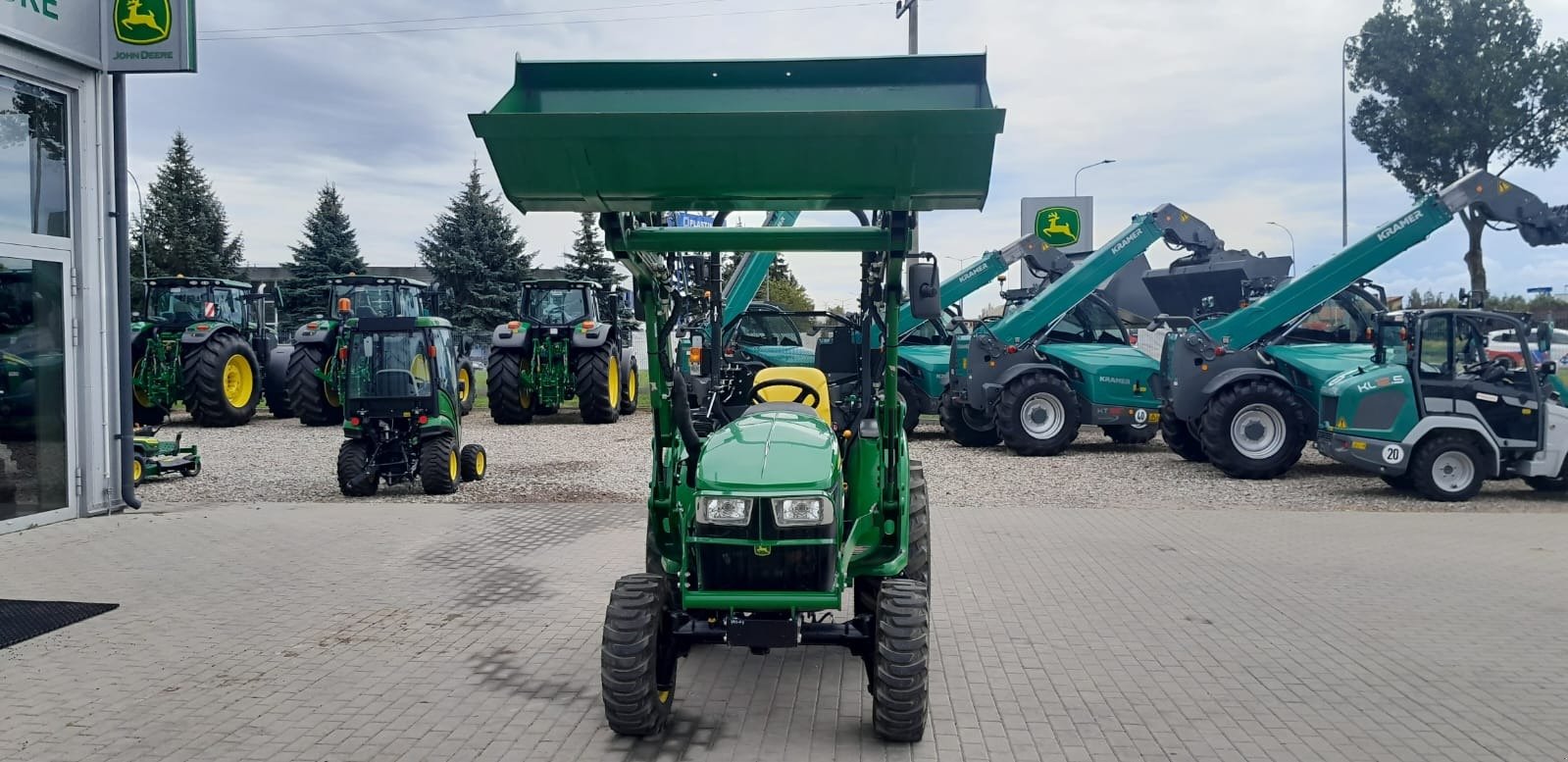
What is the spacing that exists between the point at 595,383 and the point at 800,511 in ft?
50.3

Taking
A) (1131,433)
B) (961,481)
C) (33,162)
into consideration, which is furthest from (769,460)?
(1131,433)

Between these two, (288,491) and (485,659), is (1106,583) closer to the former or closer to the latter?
(485,659)

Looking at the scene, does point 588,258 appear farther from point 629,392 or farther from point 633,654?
Result: point 633,654

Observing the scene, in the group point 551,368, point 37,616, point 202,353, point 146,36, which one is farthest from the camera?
point 551,368

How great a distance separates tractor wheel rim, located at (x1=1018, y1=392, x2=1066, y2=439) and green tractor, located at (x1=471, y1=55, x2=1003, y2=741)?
33.5 ft

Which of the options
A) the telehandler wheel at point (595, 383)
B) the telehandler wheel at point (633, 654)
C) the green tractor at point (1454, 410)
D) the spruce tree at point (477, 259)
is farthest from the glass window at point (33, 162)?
the spruce tree at point (477, 259)

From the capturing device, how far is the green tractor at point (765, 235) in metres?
4.51

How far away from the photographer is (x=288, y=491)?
1242 centimetres

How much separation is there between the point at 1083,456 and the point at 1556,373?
5.54 metres

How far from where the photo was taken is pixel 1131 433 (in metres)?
16.4

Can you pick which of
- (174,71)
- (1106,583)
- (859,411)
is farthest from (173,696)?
(174,71)

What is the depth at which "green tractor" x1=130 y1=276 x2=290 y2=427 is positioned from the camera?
18.9 metres

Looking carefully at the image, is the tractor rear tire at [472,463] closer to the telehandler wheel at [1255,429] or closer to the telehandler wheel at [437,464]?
the telehandler wheel at [437,464]

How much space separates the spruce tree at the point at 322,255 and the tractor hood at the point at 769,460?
1536 inches
